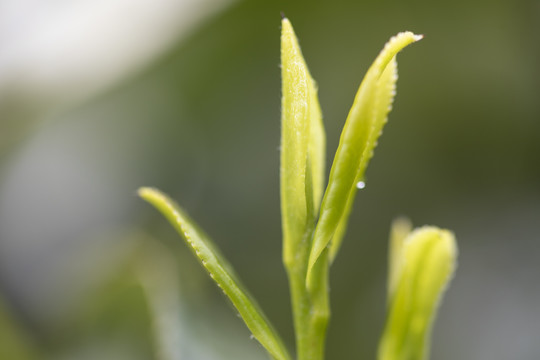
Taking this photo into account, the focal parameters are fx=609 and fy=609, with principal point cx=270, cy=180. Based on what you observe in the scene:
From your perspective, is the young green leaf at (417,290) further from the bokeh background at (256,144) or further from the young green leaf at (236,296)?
the bokeh background at (256,144)

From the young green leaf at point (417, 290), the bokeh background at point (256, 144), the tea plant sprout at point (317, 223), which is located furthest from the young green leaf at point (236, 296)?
→ the bokeh background at point (256, 144)

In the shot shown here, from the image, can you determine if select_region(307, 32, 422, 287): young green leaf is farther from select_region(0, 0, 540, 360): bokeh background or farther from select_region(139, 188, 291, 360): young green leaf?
select_region(0, 0, 540, 360): bokeh background

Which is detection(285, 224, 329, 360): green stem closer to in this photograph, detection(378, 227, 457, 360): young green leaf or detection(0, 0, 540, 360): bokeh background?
detection(378, 227, 457, 360): young green leaf

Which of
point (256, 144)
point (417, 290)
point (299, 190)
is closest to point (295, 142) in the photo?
point (299, 190)

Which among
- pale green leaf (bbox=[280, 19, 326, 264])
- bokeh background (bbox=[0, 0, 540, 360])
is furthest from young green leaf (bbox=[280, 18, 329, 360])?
bokeh background (bbox=[0, 0, 540, 360])

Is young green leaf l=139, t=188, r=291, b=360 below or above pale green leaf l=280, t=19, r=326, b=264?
below

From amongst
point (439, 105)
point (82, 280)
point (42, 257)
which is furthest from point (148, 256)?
point (439, 105)

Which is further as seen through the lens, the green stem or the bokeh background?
the bokeh background
